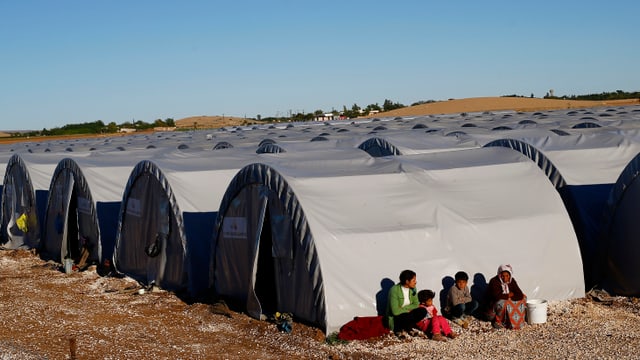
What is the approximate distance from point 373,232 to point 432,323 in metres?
1.58

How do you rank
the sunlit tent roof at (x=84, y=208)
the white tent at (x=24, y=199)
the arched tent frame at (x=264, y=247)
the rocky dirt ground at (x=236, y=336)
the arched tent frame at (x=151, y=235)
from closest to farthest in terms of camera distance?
1. the rocky dirt ground at (x=236, y=336)
2. the arched tent frame at (x=264, y=247)
3. the arched tent frame at (x=151, y=235)
4. the sunlit tent roof at (x=84, y=208)
5. the white tent at (x=24, y=199)

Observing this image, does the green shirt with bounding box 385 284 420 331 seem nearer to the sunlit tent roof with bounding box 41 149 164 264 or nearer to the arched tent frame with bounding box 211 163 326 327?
the arched tent frame with bounding box 211 163 326 327

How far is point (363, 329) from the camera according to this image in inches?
420

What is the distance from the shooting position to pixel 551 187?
13.4m

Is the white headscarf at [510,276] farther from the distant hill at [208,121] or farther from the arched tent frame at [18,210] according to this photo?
the distant hill at [208,121]

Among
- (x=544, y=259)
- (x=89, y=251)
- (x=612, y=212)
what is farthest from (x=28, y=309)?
(x=612, y=212)

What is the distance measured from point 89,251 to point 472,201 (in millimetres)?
9402

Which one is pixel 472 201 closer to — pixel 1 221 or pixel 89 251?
pixel 89 251

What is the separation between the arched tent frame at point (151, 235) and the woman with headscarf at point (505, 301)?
557 cm

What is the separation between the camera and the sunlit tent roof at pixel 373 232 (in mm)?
11172

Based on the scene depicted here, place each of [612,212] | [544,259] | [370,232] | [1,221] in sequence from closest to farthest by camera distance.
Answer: [370,232] < [544,259] < [612,212] < [1,221]

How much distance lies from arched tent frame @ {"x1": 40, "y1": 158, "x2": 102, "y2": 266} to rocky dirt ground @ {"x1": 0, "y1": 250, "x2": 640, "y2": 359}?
3.99 m

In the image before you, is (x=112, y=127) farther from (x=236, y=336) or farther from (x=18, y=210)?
(x=236, y=336)

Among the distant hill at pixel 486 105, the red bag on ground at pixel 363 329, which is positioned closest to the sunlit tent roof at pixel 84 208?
the red bag on ground at pixel 363 329
